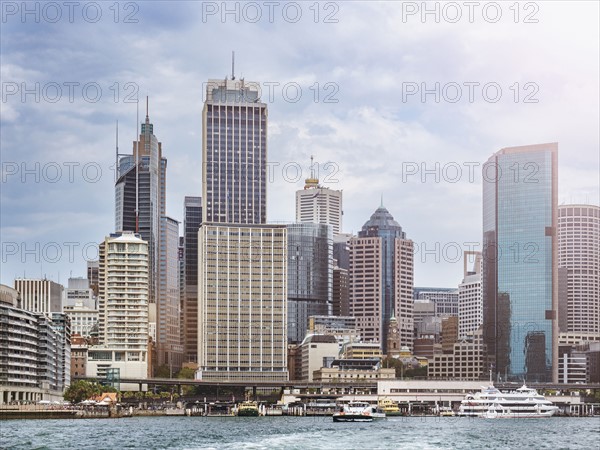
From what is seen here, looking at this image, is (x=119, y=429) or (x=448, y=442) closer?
(x=448, y=442)

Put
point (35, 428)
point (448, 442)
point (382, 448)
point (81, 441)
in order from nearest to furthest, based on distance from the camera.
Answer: point (382, 448) → point (81, 441) → point (448, 442) → point (35, 428)

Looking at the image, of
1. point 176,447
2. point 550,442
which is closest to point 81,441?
point 176,447

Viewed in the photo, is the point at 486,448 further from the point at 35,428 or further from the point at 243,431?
the point at 35,428

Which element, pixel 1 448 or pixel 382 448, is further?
pixel 382 448

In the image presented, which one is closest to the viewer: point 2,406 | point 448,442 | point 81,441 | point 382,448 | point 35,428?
point 382,448

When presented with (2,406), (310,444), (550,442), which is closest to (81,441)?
(310,444)

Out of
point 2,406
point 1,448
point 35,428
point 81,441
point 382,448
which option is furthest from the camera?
point 2,406

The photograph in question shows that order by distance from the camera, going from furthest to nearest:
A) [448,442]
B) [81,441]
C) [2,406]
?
[2,406] < [448,442] < [81,441]

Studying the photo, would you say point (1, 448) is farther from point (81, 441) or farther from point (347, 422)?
point (347, 422)

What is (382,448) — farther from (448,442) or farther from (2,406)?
(2,406)

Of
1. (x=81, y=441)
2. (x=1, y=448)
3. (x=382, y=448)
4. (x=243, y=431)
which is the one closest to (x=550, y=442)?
(x=382, y=448)
